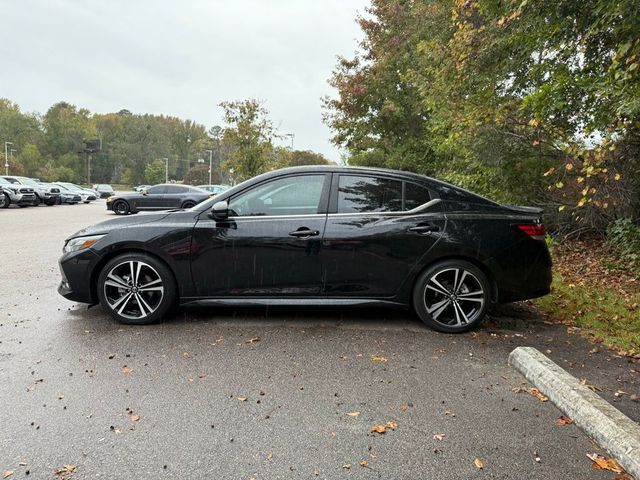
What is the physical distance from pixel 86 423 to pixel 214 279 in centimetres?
194

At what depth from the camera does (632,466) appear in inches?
93.6

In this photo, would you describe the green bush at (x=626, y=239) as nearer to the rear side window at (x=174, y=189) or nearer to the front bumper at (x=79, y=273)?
the front bumper at (x=79, y=273)

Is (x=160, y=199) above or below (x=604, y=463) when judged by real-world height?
above

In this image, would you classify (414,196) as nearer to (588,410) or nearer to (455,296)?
(455,296)

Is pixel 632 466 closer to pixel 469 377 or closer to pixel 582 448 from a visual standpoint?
pixel 582 448

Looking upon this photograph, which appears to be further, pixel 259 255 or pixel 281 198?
pixel 281 198

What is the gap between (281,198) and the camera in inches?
184

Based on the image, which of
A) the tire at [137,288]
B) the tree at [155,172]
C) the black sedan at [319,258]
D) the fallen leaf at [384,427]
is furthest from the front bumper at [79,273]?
the tree at [155,172]

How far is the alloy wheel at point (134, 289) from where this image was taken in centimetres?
457

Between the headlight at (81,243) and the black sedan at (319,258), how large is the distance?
12 mm

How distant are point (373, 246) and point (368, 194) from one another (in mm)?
550

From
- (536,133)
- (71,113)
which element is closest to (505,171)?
(536,133)

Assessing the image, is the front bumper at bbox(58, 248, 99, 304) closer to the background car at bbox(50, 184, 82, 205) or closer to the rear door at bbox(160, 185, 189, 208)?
the rear door at bbox(160, 185, 189, 208)

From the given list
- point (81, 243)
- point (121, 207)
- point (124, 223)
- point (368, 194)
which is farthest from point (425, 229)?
point (121, 207)
